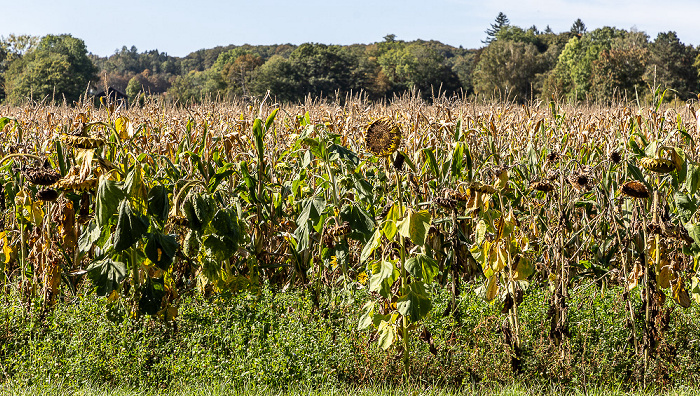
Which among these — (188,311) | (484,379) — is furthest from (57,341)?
(484,379)

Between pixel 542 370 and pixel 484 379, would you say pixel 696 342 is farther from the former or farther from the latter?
pixel 484 379

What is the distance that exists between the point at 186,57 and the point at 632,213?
437ft

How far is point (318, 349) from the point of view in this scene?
3352mm

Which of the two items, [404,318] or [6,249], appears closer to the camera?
[404,318]

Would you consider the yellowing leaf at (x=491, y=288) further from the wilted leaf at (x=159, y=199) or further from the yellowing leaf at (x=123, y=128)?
the yellowing leaf at (x=123, y=128)

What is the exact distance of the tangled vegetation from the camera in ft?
9.81

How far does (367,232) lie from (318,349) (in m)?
0.69

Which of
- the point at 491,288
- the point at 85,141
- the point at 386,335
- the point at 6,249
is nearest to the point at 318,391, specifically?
the point at 386,335

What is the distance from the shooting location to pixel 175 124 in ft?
22.1

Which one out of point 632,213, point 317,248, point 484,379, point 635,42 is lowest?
point 484,379

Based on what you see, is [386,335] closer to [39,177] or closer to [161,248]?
[161,248]

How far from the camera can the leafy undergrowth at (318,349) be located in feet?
10.8

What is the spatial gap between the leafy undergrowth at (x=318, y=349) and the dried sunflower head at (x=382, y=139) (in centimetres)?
103

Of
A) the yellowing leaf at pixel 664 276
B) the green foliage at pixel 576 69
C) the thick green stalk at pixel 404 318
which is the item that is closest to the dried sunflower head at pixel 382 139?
the thick green stalk at pixel 404 318
